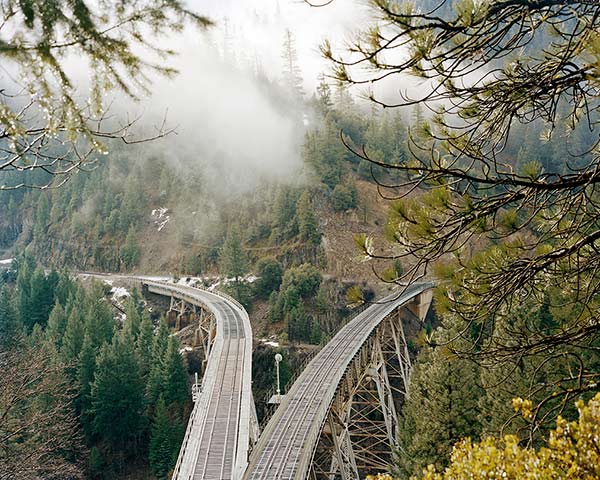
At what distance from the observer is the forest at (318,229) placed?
3.47m

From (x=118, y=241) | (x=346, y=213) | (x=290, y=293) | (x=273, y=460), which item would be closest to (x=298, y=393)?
(x=273, y=460)

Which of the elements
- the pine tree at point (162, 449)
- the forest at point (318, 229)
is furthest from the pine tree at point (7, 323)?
the pine tree at point (162, 449)

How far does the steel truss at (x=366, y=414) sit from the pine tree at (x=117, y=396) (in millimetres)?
12623

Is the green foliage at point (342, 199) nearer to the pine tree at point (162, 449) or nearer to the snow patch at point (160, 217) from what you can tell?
the snow patch at point (160, 217)

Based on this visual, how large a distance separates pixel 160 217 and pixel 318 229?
96.1ft

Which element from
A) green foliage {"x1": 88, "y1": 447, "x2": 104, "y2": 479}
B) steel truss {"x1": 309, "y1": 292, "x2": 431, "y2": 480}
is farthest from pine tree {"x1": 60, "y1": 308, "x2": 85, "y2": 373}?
steel truss {"x1": 309, "y1": 292, "x2": 431, "y2": 480}

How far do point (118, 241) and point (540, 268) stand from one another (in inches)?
2732

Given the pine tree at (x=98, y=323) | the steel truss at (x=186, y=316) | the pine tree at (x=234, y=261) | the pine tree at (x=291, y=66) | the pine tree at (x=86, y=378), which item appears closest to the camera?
the pine tree at (x=86, y=378)

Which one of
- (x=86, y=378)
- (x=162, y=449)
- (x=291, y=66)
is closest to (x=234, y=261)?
(x=86, y=378)

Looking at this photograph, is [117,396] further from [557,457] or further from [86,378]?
[557,457]

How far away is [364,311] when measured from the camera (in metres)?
39.9

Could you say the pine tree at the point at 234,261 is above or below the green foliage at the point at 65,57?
above

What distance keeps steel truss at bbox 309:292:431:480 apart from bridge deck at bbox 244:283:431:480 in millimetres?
658

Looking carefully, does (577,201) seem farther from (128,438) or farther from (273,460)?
(128,438)
